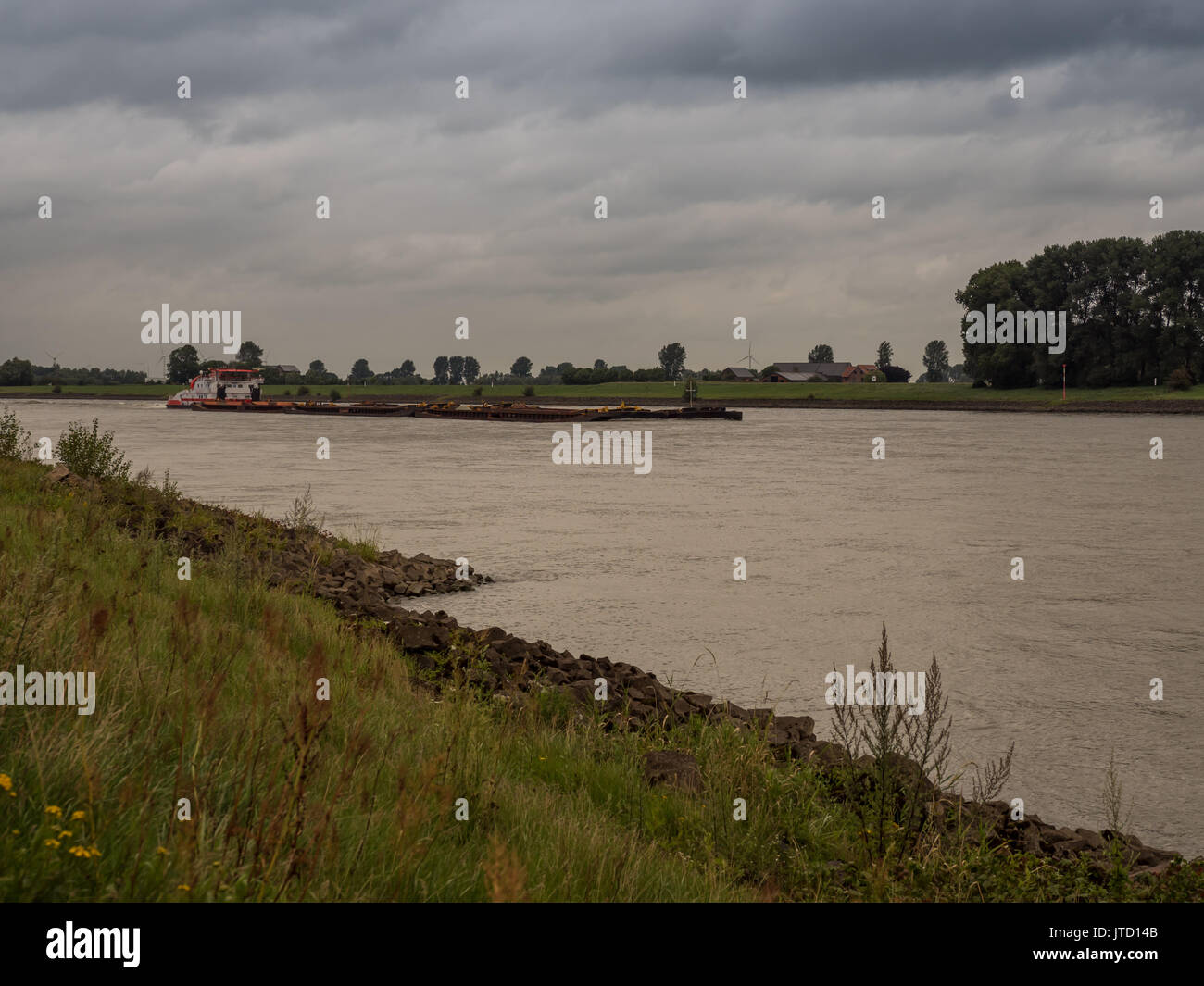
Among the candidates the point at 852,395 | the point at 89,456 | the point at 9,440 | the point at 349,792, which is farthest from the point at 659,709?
the point at 852,395

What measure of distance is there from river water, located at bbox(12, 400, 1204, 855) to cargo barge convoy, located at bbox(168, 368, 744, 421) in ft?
199

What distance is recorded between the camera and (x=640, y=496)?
3681 cm

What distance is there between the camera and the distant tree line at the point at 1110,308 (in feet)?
387

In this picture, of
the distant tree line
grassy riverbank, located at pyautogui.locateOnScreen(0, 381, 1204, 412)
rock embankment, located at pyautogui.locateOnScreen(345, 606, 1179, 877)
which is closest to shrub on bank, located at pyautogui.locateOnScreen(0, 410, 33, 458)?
rock embankment, located at pyautogui.locateOnScreen(345, 606, 1179, 877)

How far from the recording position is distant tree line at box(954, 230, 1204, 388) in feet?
387

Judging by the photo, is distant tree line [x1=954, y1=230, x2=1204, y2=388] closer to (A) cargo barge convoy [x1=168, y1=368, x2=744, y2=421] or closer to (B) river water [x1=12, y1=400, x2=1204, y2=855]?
(A) cargo barge convoy [x1=168, y1=368, x2=744, y2=421]

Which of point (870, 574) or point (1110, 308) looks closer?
point (870, 574)

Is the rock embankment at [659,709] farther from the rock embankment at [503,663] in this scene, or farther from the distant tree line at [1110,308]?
the distant tree line at [1110,308]

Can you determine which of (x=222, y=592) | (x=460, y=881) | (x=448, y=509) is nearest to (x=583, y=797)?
(x=460, y=881)

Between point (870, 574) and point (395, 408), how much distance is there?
11610 cm

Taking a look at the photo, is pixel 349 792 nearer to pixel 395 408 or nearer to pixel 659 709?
pixel 659 709

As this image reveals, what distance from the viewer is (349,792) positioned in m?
5.34
